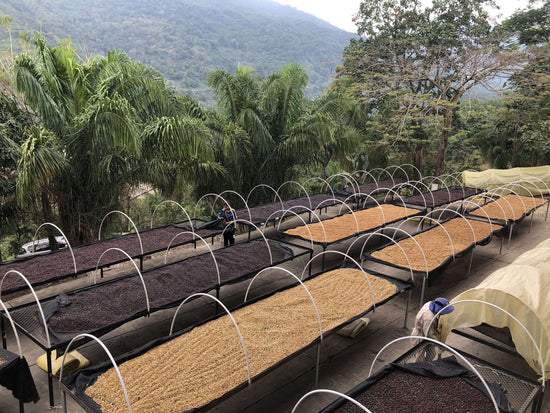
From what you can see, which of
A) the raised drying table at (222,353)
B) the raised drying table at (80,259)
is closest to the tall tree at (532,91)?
the raised drying table at (222,353)

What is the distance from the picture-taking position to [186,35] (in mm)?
52906

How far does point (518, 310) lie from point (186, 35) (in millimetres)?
55175

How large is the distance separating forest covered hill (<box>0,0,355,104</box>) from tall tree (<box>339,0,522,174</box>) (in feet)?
58.6

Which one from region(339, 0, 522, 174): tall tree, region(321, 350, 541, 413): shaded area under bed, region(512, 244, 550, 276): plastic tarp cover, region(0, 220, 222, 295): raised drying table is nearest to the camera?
region(321, 350, 541, 413): shaded area under bed

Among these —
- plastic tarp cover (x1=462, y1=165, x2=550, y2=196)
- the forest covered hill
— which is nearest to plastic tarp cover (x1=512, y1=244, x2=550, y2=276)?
plastic tarp cover (x1=462, y1=165, x2=550, y2=196)

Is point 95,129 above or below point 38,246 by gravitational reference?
above

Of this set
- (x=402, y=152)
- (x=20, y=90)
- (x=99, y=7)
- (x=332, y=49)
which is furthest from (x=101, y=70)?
(x=99, y=7)

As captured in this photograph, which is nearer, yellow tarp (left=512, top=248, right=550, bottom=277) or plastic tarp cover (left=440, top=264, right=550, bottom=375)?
plastic tarp cover (left=440, top=264, right=550, bottom=375)

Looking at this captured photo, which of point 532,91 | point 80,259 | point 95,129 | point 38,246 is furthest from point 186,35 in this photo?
→ point 80,259

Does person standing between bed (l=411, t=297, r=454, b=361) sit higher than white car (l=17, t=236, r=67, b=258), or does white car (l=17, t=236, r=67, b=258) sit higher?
person standing between bed (l=411, t=297, r=454, b=361)

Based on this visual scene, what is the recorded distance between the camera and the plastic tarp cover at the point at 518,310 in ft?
15.0

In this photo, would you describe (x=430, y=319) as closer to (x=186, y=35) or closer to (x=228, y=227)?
(x=228, y=227)

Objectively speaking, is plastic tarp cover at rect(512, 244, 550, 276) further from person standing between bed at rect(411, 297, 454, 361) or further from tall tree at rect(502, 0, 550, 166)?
tall tree at rect(502, 0, 550, 166)

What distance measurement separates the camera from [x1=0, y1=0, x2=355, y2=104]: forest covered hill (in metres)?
40.8
